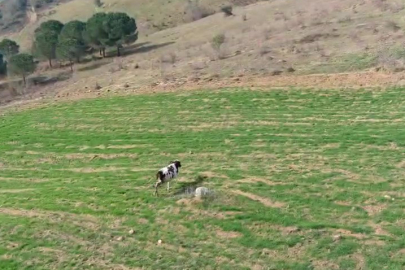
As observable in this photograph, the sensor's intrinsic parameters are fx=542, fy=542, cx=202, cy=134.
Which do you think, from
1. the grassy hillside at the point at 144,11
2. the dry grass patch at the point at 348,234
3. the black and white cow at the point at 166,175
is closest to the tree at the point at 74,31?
the grassy hillside at the point at 144,11

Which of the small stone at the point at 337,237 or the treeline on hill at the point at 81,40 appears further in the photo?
the treeline on hill at the point at 81,40

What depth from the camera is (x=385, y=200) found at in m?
19.5

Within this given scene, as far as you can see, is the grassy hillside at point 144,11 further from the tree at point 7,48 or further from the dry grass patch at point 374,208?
the dry grass patch at point 374,208

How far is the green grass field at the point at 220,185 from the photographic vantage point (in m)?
17.5

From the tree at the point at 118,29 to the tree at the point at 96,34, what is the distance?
22.9 inches

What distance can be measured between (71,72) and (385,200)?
180 ft

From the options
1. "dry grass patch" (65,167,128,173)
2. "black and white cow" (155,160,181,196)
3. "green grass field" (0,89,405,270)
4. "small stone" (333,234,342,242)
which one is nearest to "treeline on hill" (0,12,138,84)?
"green grass field" (0,89,405,270)

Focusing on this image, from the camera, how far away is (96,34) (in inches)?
2800

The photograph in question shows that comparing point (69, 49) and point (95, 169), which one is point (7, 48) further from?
point (95, 169)

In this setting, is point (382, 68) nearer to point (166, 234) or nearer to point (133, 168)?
point (133, 168)

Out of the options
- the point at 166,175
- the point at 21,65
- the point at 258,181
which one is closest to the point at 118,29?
the point at 21,65

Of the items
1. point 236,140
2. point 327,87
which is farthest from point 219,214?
point 327,87

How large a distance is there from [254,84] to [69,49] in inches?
1587

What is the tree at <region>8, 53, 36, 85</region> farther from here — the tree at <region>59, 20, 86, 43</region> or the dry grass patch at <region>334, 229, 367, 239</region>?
the dry grass patch at <region>334, 229, 367, 239</region>
